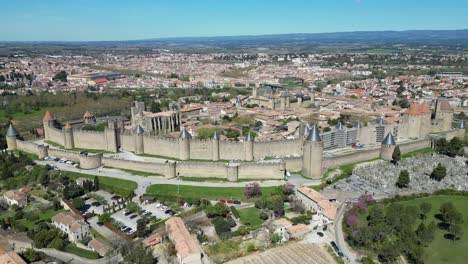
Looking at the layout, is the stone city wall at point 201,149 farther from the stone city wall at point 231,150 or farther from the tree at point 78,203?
the tree at point 78,203

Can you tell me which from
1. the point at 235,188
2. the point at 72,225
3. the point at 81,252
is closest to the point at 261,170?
the point at 235,188

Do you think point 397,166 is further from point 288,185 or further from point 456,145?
point 288,185

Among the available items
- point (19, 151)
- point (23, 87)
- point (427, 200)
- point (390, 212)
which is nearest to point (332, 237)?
point (390, 212)

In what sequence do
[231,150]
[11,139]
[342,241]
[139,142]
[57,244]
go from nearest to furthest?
[342,241], [57,244], [231,150], [139,142], [11,139]

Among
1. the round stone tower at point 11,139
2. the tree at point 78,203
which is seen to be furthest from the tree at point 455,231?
the round stone tower at point 11,139

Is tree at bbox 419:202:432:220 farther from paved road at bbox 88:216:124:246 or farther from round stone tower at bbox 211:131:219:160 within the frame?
paved road at bbox 88:216:124:246

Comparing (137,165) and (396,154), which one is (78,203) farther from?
(396,154)
